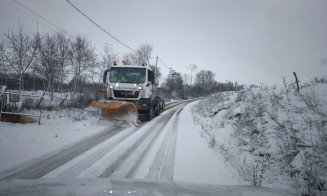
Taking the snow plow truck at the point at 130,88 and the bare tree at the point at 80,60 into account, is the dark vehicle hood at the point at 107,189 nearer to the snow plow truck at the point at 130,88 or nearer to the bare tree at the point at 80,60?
the snow plow truck at the point at 130,88

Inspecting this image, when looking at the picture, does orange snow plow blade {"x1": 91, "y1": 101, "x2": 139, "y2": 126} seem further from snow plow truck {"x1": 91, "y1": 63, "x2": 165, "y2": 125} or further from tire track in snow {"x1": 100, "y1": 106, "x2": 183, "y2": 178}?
tire track in snow {"x1": 100, "y1": 106, "x2": 183, "y2": 178}

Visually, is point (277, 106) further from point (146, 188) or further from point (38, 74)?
point (38, 74)

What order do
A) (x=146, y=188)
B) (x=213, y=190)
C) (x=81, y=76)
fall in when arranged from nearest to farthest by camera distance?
(x=146, y=188) → (x=213, y=190) → (x=81, y=76)

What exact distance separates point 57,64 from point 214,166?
28.8 metres

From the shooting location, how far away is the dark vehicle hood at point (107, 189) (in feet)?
7.75

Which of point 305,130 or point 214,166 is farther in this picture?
point 305,130

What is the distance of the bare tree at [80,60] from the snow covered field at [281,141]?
2503 cm

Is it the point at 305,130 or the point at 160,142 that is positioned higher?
the point at 305,130

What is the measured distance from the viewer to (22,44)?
2567 centimetres

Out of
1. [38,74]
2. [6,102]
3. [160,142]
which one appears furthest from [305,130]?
[38,74]

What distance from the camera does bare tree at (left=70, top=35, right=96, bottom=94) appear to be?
32.9 metres

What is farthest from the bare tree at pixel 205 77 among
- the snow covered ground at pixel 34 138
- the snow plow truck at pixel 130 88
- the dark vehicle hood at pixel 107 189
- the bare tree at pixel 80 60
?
the dark vehicle hood at pixel 107 189

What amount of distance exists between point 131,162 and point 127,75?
350 inches

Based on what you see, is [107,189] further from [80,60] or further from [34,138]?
[80,60]
